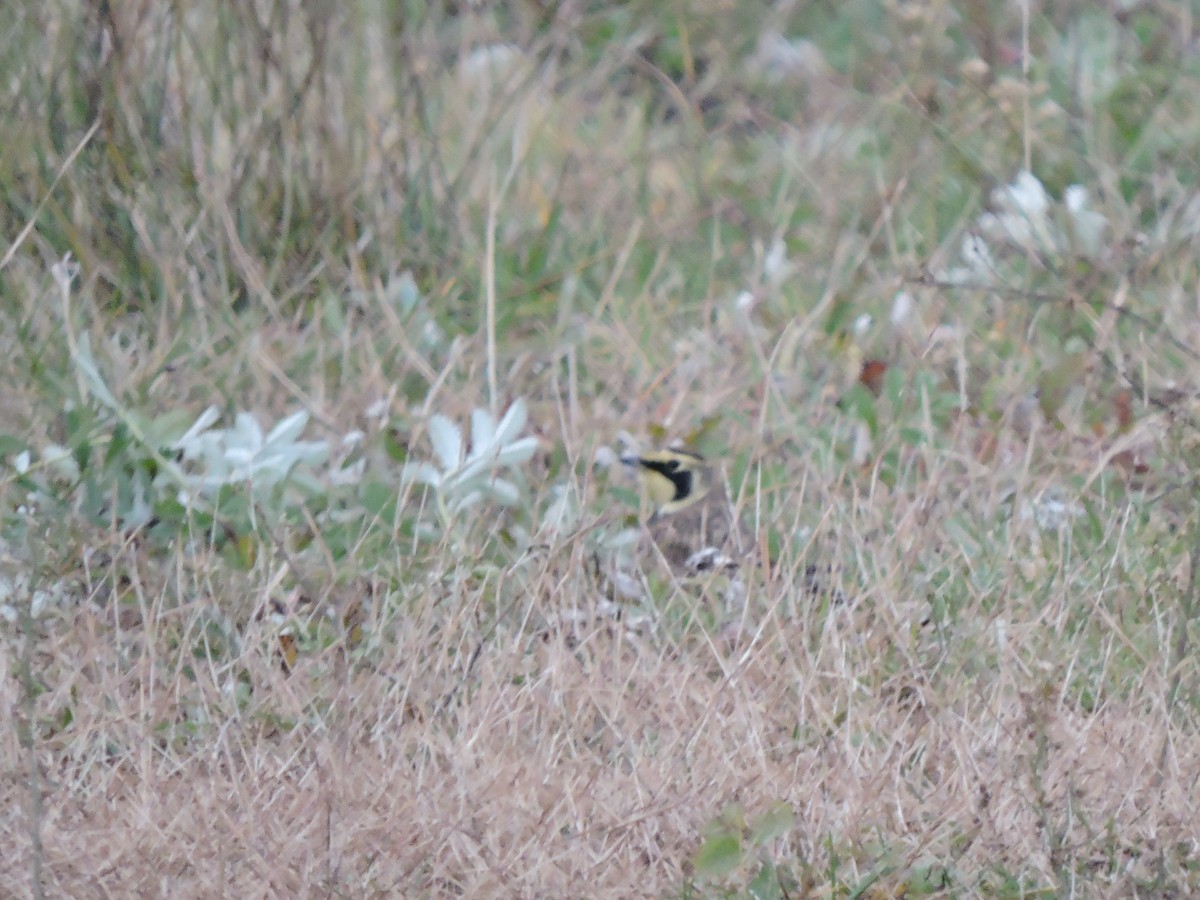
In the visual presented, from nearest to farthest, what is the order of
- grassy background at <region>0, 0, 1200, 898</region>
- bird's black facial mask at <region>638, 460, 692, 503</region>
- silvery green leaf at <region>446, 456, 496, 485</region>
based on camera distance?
grassy background at <region>0, 0, 1200, 898</region> → silvery green leaf at <region>446, 456, 496, 485</region> → bird's black facial mask at <region>638, 460, 692, 503</region>

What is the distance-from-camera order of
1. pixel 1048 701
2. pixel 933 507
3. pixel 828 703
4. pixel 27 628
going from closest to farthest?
pixel 27 628
pixel 1048 701
pixel 828 703
pixel 933 507

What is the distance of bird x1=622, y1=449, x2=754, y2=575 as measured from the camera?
2363mm

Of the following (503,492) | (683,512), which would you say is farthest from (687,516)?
(503,492)

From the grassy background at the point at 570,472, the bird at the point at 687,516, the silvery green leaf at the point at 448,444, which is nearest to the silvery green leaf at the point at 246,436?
the grassy background at the point at 570,472

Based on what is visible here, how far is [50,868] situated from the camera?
1696 millimetres

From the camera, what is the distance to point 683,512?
7.97 ft

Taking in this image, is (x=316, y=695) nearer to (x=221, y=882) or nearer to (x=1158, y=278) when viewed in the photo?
(x=221, y=882)

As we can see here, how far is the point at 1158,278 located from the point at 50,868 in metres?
2.17

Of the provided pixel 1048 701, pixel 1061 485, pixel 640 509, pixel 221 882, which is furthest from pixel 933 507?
pixel 221 882

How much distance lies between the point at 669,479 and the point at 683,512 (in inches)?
2.2

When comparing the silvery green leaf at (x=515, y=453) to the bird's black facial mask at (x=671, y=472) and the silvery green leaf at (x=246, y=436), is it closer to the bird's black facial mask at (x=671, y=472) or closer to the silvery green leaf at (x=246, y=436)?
the bird's black facial mask at (x=671, y=472)

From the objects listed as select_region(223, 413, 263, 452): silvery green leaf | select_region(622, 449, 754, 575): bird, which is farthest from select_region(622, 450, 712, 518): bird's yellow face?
select_region(223, 413, 263, 452): silvery green leaf

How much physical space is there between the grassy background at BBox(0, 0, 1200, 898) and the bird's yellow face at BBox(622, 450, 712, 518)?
34 millimetres

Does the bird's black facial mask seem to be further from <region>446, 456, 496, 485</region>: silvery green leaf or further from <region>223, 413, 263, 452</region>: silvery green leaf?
<region>223, 413, 263, 452</region>: silvery green leaf
